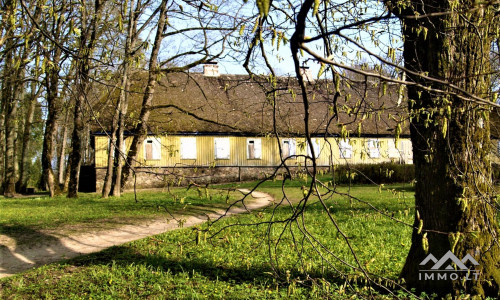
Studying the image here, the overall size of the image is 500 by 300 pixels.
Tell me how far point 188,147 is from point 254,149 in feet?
15.1

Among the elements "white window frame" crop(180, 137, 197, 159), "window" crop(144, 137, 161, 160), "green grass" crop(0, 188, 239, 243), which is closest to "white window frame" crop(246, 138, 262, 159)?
"white window frame" crop(180, 137, 197, 159)

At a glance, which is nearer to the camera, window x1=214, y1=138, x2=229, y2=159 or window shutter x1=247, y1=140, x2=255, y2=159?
window x1=214, y1=138, x2=229, y2=159

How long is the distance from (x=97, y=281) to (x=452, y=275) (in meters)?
5.01

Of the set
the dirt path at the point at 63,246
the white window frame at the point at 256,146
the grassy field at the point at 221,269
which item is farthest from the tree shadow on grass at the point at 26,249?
the white window frame at the point at 256,146

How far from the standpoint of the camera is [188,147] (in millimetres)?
28562

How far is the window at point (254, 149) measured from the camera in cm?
3002

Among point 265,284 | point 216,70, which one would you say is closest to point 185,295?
point 265,284

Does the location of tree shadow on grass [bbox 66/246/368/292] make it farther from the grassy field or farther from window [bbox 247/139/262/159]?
Result: window [bbox 247/139/262/159]

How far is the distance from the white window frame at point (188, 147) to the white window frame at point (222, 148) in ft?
4.81

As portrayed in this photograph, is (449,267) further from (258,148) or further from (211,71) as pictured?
(211,71)

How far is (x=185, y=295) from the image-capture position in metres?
5.98

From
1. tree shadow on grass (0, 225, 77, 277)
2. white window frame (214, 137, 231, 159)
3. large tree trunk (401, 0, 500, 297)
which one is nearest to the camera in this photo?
large tree trunk (401, 0, 500, 297)

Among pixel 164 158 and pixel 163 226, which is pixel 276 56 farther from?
pixel 164 158

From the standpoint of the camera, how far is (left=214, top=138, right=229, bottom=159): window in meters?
29.2
